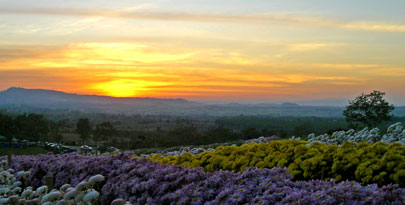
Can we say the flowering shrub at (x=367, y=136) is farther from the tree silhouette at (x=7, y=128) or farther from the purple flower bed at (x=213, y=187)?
the tree silhouette at (x=7, y=128)

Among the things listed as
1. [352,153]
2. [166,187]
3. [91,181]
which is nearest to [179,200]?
[166,187]

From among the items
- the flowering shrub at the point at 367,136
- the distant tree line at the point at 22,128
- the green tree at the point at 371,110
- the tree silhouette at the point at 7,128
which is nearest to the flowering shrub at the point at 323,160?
the flowering shrub at the point at 367,136

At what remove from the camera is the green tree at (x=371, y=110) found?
26.6 metres

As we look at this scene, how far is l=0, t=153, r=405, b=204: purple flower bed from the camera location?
4.75 meters

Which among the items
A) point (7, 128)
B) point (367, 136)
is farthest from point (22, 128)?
point (367, 136)

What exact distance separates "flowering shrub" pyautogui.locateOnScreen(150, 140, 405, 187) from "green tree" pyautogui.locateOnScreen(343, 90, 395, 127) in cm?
2042

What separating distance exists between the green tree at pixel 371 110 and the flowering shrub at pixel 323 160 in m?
20.4

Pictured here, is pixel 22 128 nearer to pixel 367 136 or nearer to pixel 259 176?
pixel 367 136

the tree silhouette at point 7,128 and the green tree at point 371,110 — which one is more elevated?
the green tree at point 371,110

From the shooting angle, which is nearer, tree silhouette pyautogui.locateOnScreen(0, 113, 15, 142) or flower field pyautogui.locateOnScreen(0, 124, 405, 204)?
flower field pyautogui.locateOnScreen(0, 124, 405, 204)

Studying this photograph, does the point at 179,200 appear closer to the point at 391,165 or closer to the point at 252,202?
the point at 252,202

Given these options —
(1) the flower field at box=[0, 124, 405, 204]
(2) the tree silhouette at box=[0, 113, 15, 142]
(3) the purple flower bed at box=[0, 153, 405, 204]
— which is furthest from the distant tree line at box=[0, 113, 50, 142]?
(3) the purple flower bed at box=[0, 153, 405, 204]

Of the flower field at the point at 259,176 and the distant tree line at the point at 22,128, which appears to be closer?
the flower field at the point at 259,176

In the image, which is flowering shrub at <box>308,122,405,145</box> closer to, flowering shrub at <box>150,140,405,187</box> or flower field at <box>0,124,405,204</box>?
flowering shrub at <box>150,140,405,187</box>
